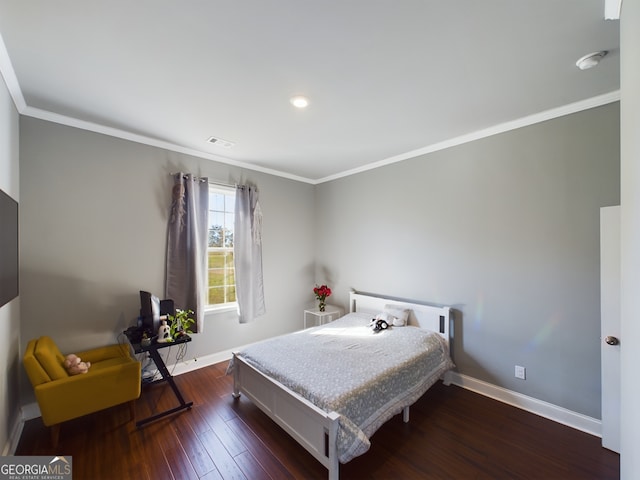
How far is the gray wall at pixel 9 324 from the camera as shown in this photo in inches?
71.7

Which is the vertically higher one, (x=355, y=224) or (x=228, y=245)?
(x=355, y=224)

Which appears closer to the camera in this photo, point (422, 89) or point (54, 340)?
point (422, 89)

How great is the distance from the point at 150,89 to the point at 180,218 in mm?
1447

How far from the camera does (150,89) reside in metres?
2.07

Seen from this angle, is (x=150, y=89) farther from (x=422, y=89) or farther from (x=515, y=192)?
(x=515, y=192)

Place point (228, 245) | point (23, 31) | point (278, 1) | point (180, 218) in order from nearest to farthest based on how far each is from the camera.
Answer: point (278, 1)
point (23, 31)
point (180, 218)
point (228, 245)

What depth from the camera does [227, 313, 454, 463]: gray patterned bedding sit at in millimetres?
1816

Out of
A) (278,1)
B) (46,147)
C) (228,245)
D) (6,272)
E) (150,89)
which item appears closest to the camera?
(278,1)

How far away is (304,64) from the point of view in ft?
5.89

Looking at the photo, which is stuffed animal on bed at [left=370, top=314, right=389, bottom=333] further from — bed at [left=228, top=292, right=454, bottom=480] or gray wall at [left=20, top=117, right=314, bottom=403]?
gray wall at [left=20, top=117, right=314, bottom=403]

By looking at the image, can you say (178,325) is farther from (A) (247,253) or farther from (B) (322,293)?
(B) (322,293)

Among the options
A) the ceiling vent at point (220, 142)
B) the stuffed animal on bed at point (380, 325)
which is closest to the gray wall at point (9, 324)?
the ceiling vent at point (220, 142)

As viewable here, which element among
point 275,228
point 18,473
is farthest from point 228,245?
point 18,473

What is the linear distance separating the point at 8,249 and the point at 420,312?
3.64 metres
